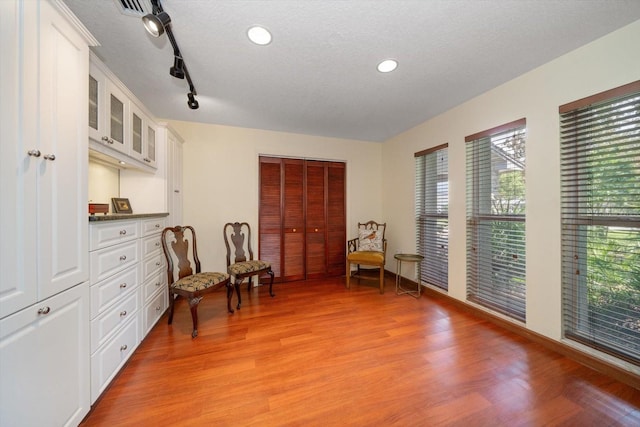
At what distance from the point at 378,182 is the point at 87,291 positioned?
4.06 metres

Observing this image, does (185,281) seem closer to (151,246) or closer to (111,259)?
(151,246)

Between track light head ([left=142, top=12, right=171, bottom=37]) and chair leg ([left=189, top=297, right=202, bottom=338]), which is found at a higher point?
track light head ([left=142, top=12, right=171, bottom=37])

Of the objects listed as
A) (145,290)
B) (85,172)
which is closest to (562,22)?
(85,172)

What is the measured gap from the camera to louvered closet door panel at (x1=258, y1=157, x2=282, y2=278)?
143 inches

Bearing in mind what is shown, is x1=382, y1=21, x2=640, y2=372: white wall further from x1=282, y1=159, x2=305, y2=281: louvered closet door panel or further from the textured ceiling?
x1=282, y1=159, x2=305, y2=281: louvered closet door panel

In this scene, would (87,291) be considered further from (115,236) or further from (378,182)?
(378,182)

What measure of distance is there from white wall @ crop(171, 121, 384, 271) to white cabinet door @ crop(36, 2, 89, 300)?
2025 mm

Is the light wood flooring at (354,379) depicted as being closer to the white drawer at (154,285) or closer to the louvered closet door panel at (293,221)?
the white drawer at (154,285)

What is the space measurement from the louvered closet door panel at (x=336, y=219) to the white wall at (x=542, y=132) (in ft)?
5.78

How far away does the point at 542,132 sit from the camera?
1.98 metres

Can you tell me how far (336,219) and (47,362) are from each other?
345 centimetres

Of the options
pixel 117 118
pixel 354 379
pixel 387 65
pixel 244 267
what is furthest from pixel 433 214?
pixel 117 118

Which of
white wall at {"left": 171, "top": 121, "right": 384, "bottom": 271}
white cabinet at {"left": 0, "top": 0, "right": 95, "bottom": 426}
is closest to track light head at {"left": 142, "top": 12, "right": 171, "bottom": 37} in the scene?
white cabinet at {"left": 0, "top": 0, "right": 95, "bottom": 426}

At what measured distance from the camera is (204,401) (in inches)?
54.8
